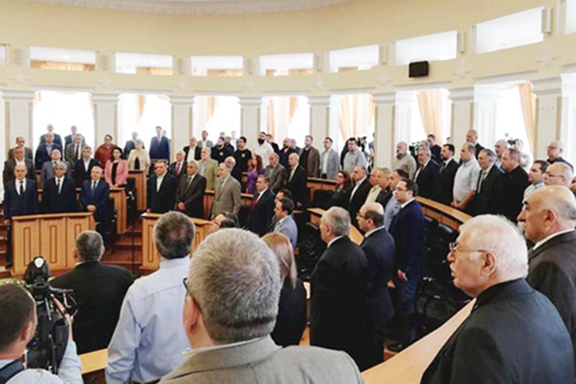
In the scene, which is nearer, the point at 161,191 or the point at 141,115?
the point at 161,191

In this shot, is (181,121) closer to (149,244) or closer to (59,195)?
(59,195)

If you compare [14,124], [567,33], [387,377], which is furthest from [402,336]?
[14,124]

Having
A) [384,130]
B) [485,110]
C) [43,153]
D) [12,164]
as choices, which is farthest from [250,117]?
[12,164]

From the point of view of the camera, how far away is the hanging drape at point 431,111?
1590 cm

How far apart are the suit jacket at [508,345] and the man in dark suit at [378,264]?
7.41 feet

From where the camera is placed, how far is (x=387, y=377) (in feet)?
8.18

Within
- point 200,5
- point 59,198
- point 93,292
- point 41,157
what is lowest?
point 93,292

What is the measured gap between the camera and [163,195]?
9.04 meters

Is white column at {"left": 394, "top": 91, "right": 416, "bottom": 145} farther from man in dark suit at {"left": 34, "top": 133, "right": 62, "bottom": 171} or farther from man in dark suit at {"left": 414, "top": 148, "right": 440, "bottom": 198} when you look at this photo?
man in dark suit at {"left": 34, "top": 133, "right": 62, "bottom": 171}

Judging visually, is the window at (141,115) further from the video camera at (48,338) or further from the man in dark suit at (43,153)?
the video camera at (48,338)

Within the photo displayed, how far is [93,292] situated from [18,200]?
5500 mm

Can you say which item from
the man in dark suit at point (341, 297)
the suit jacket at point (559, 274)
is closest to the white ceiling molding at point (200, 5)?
the man in dark suit at point (341, 297)

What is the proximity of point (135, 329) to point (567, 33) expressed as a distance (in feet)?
26.1

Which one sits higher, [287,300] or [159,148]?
[159,148]
